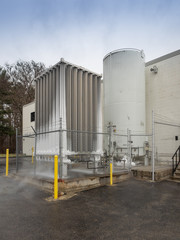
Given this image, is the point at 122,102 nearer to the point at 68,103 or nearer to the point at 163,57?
the point at 163,57

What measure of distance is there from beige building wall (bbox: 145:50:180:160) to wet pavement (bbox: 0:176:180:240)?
5656 mm

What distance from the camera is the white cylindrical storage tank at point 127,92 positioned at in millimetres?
12438

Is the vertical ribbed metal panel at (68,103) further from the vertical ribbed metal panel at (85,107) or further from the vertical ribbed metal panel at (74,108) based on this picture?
the vertical ribbed metal panel at (85,107)

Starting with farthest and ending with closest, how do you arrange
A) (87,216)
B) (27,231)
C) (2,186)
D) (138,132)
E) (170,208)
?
(138,132), (2,186), (170,208), (87,216), (27,231)

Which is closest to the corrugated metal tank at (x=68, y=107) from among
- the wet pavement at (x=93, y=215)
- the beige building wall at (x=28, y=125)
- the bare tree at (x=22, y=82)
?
the wet pavement at (x=93, y=215)

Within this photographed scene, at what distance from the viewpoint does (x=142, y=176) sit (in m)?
9.12

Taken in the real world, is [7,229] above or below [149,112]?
below

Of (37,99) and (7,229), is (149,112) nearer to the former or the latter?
(37,99)

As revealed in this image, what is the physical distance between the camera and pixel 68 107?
7676 millimetres

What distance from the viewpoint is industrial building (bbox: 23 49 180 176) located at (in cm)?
820

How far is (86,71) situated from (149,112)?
6.86m

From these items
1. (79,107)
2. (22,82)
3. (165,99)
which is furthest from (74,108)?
(22,82)

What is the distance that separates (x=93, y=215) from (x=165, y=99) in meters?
10.1

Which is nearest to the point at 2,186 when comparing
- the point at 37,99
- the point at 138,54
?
the point at 37,99
